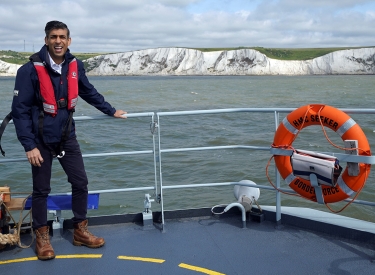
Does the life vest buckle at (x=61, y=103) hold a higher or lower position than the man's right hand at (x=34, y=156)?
higher

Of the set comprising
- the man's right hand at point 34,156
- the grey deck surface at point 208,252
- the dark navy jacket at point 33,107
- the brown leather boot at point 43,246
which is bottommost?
the grey deck surface at point 208,252

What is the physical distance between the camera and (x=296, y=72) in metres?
110

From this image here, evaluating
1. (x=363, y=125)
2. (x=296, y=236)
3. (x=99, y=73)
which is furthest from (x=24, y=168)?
(x=99, y=73)

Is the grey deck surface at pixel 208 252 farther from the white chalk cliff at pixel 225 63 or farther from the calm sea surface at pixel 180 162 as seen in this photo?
the white chalk cliff at pixel 225 63

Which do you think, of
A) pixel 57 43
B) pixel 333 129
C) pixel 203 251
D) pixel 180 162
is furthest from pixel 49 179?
pixel 180 162

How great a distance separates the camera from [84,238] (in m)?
3.21

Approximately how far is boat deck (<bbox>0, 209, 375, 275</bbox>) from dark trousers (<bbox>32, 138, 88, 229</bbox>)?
283 millimetres

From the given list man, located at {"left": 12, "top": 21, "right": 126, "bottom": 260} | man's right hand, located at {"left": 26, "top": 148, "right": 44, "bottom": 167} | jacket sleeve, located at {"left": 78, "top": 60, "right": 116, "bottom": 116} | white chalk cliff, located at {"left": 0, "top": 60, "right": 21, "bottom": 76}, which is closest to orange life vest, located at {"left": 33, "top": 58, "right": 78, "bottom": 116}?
man, located at {"left": 12, "top": 21, "right": 126, "bottom": 260}

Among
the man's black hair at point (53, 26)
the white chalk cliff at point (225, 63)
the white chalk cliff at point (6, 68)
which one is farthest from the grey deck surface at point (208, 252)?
the white chalk cliff at point (6, 68)

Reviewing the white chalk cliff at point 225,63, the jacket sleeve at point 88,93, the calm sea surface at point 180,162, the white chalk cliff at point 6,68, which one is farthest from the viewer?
the white chalk cliff at point 6,68

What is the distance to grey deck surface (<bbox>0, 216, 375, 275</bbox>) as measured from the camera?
2852mm

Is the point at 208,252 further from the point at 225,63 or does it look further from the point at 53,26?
the point at 225,63

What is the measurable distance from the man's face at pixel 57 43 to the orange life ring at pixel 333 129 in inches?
60.2

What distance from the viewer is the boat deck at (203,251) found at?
2857mm
